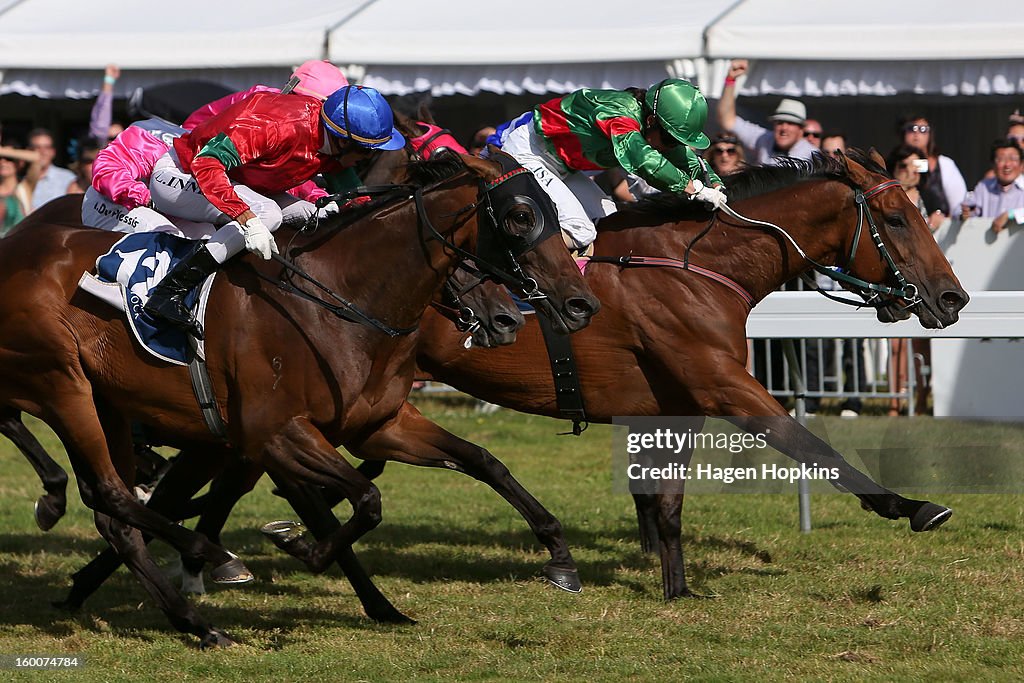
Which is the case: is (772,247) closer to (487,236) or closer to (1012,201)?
(487,236)

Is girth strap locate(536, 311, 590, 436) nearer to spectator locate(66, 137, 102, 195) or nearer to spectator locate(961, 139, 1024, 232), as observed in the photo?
→ spectator locate(961, 139, 1024, 232)

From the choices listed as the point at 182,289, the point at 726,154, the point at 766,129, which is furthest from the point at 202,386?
the point at 766,129

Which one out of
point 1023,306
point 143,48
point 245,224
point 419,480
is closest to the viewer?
point 245,224

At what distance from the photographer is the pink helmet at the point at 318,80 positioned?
643 centimetres

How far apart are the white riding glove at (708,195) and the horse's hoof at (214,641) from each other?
2523 mm

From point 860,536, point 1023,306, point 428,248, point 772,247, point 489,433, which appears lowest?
point 489,433

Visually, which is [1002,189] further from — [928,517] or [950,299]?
[928,517]

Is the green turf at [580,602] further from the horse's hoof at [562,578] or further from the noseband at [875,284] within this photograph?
the noseband at [875,284]

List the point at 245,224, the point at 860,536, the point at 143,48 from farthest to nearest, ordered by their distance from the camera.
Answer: the point at 143,48 → the point at 860,536 → the point at 245,224

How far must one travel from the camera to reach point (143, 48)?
11.7 m

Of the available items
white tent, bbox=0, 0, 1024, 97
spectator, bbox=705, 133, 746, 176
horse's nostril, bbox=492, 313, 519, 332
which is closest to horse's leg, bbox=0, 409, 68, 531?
horse's nostril, bbox=492, 313, 519, 332

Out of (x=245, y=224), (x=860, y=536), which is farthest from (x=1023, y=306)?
(x=245, y=224)

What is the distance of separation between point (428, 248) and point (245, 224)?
2.02 feet

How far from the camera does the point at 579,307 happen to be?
15.9 feet
